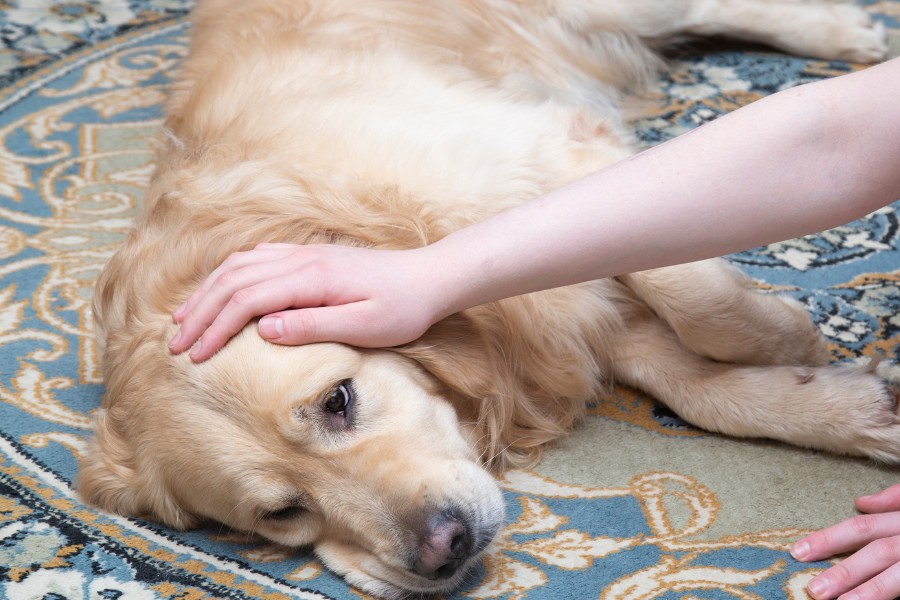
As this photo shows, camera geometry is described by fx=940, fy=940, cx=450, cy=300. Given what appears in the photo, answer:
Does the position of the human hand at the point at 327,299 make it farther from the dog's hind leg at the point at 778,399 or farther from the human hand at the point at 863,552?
the human hand at the point at 863,552

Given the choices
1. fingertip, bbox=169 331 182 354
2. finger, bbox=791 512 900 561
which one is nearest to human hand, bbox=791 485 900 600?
finger, bbox=791 512 900 561

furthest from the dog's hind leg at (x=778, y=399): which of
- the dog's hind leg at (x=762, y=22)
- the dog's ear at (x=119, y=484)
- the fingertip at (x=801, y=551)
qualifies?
the dog's hind leg at (x=762, y=22)

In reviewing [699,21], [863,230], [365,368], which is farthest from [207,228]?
[699,21]

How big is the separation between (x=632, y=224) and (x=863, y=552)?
62 centimetres

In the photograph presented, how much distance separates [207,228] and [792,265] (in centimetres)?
137

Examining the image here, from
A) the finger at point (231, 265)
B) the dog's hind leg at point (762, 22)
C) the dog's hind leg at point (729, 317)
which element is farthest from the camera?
the dog's hind leg at point (762, 22)

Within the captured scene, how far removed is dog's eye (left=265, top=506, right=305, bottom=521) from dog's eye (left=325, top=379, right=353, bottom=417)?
197mm

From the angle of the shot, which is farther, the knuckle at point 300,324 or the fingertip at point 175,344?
the fingertip at point 175,344

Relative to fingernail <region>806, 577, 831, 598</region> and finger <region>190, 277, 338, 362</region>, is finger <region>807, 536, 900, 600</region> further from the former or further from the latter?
finger <region>190, 277, 338, 362</region>

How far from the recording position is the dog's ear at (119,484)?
5.70 feet

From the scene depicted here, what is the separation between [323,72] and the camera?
2.13 m

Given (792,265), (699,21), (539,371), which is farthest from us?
(699,21)

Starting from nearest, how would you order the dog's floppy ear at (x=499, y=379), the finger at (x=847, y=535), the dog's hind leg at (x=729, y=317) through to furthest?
the finger at (x=847, y=535), the dog's floppy ear at (x=499, y=379), the dog's hind leg at (x=729, y=317)

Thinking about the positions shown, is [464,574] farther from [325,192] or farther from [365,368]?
[325,192]
